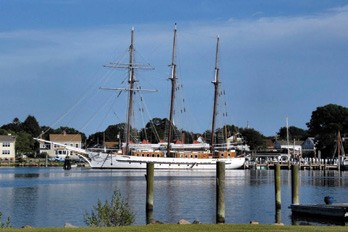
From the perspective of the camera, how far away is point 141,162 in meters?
144

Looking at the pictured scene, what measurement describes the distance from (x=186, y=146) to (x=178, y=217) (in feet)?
337

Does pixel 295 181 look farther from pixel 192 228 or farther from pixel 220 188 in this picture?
pixel 192 228

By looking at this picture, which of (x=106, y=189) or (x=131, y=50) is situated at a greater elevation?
(x=131, y=50)

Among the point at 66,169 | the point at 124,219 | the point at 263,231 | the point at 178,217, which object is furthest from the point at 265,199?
the point at 66,169

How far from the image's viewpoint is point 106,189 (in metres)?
79.2

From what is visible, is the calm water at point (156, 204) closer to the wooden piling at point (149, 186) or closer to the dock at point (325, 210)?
the wooden piling at point (149, 186)

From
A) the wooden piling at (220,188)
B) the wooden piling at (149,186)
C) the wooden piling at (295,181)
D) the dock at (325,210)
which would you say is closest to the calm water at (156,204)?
the wooden piling at (149,186)

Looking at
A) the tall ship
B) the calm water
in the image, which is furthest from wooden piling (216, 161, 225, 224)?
the tall ship

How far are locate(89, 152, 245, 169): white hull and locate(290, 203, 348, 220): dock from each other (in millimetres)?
95785

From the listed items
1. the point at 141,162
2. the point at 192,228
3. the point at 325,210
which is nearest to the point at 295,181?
the point at 325,210

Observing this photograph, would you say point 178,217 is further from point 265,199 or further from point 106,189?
point 106,189

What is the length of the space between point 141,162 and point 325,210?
101042 millimetres

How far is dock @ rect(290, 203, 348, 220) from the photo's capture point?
42241 mm

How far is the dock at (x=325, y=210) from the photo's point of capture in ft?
139
